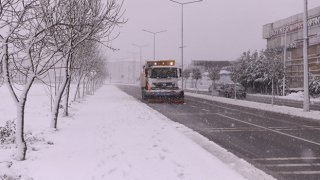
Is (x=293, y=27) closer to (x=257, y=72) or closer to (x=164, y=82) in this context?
(x=257, y=72)

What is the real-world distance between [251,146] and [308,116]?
8.18 m

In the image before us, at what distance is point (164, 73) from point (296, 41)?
89.5 feet

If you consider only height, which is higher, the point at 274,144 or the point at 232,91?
the point at 232,91

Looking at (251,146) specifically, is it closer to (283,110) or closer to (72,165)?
(72,165)

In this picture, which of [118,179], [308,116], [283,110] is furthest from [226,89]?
[118,179]

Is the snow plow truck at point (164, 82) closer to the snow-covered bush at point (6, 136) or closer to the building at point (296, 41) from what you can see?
the snow-covered bush at point (6, 136)

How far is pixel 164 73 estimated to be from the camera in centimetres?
2331

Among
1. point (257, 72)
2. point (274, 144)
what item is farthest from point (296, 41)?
point (274, 144)

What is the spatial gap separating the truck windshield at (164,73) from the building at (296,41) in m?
16.5

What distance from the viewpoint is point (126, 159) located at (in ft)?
19.8

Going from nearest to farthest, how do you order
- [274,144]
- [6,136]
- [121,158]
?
[121,158], [6,136], [274,144]

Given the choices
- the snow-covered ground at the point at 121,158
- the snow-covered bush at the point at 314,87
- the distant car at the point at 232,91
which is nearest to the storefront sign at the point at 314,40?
the snow-covered bush at the point at 314,87

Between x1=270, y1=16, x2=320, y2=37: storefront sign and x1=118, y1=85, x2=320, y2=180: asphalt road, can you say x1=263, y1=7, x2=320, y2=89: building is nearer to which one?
x1=270, y1=16, x2=320, y2=37: storefront sign

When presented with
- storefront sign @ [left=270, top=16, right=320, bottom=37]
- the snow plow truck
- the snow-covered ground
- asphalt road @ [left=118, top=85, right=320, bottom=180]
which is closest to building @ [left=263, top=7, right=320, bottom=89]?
storefront sign @ [left=270, top=16, right=320, bottom=37]
